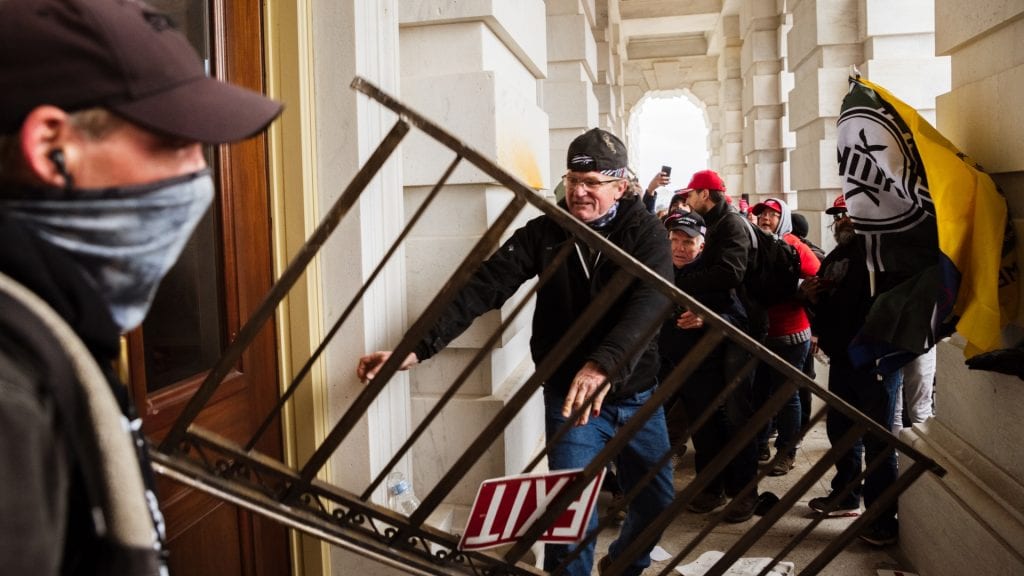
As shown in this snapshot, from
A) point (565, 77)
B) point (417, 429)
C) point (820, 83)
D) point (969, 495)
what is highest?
point (565, 77)

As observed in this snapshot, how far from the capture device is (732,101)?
1734 centimetres

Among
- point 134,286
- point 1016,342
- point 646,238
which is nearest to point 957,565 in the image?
point 1016,342

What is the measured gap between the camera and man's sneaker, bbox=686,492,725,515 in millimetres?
4688

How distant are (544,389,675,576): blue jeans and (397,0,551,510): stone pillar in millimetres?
442

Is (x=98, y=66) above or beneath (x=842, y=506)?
above

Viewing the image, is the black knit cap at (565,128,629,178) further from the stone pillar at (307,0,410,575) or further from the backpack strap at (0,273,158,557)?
the backpack strap at (0,273,158,557)

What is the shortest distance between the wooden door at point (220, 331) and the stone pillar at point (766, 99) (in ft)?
36.8

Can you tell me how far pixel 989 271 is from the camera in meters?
2.56

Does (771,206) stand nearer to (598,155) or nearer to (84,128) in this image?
(598,155)

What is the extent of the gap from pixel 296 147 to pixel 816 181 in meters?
6.33

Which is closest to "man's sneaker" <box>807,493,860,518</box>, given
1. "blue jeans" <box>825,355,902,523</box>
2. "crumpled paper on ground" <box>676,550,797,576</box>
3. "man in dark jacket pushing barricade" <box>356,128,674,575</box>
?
"blue jeans" <box>825,355,902,523</box>

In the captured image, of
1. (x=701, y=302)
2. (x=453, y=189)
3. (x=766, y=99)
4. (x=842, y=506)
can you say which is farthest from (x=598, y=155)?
(x=766, y=99)

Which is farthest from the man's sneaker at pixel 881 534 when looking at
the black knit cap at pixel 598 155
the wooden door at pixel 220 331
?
the wooden door at pixel 220 331

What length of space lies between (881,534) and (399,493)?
2377mm
